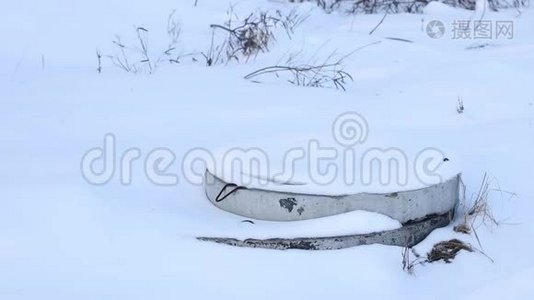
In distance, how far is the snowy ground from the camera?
262 centimetres

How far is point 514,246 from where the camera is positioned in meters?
2.87

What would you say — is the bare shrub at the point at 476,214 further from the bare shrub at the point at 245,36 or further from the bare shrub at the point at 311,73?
the bare shrub at the point at 245,36

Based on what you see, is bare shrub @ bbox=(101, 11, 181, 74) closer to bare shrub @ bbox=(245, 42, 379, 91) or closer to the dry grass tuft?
bare shrub @ bbox=(245, 42, 379, 91)

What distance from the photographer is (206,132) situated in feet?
12.1

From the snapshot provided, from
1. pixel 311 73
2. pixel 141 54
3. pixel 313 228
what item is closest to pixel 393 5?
pixel 311 73

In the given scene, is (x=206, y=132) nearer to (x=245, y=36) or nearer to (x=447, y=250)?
(x=447, y=250)

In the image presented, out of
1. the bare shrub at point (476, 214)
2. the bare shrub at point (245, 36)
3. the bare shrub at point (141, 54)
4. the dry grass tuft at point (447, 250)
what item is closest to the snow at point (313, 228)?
the dry grass tuft at point (447, 250)

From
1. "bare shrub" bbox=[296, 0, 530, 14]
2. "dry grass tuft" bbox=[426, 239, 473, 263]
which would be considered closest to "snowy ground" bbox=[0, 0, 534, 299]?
"dry grass tuft" bbox=[426, 239, 473, 263]

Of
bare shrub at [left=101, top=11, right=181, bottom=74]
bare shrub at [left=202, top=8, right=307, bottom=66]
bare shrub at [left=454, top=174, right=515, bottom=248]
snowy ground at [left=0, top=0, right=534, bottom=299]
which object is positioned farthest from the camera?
bare shrub at [left=202, top=8, right=307, bottom=66]

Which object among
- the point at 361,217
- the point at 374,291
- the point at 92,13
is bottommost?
the point at 374,291

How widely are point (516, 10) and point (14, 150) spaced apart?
13.6 ft

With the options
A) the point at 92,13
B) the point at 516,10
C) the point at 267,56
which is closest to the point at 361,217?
the point at 267,56

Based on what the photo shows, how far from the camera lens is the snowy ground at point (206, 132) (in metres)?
2.62

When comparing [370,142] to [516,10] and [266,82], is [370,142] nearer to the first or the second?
[266,82]
